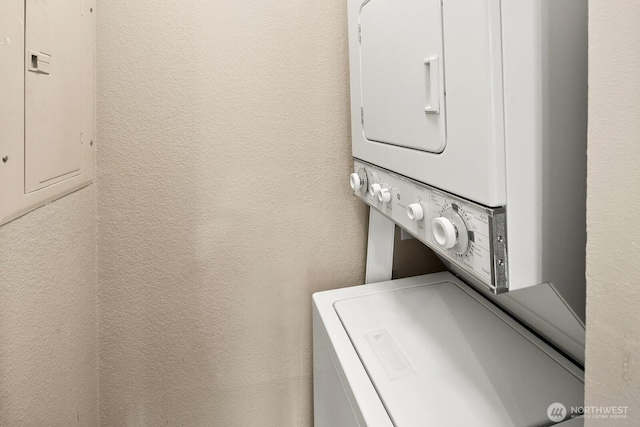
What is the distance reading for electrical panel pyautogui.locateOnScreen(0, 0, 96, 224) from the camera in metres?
0.88

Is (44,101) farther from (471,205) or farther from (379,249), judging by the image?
(379,249)

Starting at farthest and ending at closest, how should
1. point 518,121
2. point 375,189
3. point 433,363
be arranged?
1. point 375,189
2. point 433,363
3. point 518,121

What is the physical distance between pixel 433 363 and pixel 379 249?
2.28 ft

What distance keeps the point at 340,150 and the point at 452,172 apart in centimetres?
89

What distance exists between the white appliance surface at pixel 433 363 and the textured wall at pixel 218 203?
0.28m

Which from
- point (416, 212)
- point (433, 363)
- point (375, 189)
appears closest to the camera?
point (416, 212)

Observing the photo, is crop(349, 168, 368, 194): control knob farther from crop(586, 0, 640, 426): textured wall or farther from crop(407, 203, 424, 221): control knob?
crop(586, 0, 640, 426): textured wall

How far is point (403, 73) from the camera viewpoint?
102 cm

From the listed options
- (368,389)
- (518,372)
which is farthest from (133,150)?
(518,372)

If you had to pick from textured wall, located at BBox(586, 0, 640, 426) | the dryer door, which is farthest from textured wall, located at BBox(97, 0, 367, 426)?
textured wall, located at BBox(586, 0, 640, 426)

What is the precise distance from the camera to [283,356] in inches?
67.5

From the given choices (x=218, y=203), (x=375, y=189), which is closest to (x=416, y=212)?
(x=375, y=189)

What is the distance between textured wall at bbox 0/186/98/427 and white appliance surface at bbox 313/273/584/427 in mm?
863

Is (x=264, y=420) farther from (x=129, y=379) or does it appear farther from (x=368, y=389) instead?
(x=368, y=389)
